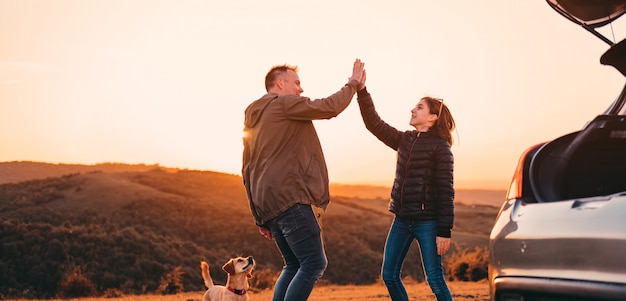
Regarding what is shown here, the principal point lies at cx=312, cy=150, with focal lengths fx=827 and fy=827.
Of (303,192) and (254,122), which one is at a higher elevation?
(254,122)

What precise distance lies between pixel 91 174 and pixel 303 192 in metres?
46.7

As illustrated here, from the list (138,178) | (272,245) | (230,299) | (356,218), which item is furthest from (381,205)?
(230,299)

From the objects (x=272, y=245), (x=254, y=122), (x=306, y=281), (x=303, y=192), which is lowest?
(x=272, y=245)

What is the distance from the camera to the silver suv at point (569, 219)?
11.4 ft

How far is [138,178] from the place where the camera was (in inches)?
2044

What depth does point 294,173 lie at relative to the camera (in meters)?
5.91

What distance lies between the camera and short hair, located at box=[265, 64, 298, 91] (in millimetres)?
6398

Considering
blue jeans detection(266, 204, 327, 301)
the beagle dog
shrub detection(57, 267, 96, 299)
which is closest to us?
blue jeans detection(266, 204, 327, 301)

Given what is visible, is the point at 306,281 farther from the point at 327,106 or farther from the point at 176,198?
the point at 176,198

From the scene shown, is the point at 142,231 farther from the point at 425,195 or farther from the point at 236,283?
the point at 425,195

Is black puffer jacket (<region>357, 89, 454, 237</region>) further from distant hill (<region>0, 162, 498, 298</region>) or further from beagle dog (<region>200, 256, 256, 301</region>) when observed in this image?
distant hill (<region>0, 162, 498, 298</region>)

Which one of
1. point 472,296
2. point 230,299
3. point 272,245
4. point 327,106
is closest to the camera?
point 327,106

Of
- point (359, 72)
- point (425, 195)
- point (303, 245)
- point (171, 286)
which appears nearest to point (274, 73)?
Answer: point (359, 72)

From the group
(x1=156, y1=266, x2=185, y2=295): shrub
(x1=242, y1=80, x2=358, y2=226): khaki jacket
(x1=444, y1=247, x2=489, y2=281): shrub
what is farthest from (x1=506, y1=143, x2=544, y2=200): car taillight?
(x1=156, y1=266, x2=185, y2=295): shrub
